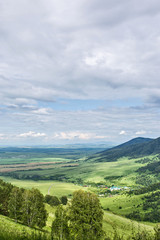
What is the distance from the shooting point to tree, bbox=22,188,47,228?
60562mm

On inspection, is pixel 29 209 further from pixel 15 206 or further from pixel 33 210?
pixel 15 206

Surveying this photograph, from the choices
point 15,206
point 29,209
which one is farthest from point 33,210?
point 15,206

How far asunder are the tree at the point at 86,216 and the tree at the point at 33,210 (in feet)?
40.8

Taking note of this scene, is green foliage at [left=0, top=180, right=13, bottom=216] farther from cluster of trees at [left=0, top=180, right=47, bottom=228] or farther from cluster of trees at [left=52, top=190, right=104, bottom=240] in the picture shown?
cluster of trees at [left=52, top=190, right=104, bottom=240]

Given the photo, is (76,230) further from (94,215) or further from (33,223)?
(33,223)

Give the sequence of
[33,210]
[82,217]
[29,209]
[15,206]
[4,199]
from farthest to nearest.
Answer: [4,199] < [15,206] < [29,209] < [33,210] < [82,217]

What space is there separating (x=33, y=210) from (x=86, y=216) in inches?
808


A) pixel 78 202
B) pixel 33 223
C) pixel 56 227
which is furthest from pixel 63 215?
pixel 33 223

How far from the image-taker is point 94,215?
179 feet

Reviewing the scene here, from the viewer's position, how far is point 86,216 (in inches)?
2132

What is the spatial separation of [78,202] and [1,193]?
1659 inches

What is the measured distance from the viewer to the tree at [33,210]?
60.6 meters

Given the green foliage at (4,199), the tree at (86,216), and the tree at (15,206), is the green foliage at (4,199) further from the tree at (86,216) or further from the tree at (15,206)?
the tree at (86,216)

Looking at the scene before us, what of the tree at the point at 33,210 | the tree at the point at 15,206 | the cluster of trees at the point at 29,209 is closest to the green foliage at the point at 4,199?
the tree at the point at 15,206
